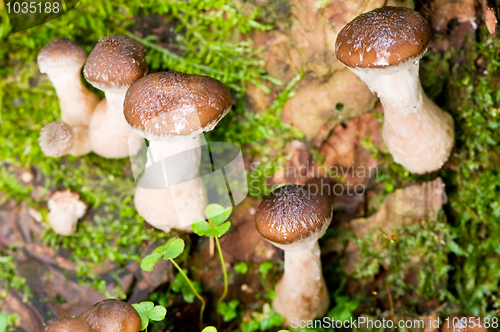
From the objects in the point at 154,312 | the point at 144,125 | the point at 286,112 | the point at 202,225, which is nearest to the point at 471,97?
the point at 286,112

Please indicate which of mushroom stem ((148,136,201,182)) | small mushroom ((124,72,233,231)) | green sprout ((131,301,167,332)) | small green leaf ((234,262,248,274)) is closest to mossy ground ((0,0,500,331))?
small green leaf ((234,262,248,274))

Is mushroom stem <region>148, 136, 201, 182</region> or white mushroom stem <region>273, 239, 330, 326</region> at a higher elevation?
mushroom stem <region>148, 136, 201, 182</region>

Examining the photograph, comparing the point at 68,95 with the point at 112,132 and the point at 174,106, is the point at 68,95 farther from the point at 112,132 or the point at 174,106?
the point at 174,106

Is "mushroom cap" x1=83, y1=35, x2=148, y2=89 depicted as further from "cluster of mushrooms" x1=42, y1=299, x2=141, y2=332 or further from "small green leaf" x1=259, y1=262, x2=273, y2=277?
"small green leaf" x1=259, y1=262, x2=273, y2=277

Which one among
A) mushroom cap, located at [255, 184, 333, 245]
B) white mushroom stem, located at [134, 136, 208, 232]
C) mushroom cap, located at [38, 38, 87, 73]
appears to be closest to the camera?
mushroom cap, located at [255, 184, 333, 245]

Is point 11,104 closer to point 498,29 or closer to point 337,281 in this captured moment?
point 337,281

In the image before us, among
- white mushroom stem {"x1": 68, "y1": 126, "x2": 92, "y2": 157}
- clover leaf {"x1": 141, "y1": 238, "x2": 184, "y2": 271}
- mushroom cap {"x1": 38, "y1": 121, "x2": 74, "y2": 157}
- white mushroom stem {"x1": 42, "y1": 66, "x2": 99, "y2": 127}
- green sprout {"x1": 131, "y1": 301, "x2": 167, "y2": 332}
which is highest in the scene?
white mushroom stem {"x1": 42, "y1": 66, "x2": 99, "y2": 127}

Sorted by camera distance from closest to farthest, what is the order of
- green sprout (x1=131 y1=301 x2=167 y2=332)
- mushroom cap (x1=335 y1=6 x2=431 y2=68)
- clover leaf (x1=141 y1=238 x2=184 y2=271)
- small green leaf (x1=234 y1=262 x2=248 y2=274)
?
mushroom cap (x1=335 y1=6 x2=431 y2=68) → green sprout (x1=131 y1=301 x2=167 y2=332) → clover leaf (x1=141 y1=238 x2=184 y2=271) → small green leaf (x1=234 y1=262 x2=248 y2=274)
